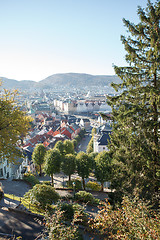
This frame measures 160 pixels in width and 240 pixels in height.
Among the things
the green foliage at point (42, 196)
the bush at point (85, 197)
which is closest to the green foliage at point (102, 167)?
the bush at point (85, 197)

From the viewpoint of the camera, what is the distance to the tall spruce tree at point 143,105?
974 centimetres

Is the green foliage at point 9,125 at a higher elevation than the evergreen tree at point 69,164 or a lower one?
higher

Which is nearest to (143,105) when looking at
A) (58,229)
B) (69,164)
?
(58,229)

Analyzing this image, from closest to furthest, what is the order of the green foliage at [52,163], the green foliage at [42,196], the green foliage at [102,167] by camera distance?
the green foliage at [42,196]
the green foliage at [102,167]
the green foliage at [52,163]

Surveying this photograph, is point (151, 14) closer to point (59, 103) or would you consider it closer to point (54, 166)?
point (54, 166)

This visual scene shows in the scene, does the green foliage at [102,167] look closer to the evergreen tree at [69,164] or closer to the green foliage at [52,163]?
the evergreen tree at [69,164]

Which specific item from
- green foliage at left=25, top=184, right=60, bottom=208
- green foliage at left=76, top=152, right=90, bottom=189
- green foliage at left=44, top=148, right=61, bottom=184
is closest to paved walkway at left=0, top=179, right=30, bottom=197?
green foliage at left=44, top=148, right=61, bottom=184

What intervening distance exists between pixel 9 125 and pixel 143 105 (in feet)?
28.2

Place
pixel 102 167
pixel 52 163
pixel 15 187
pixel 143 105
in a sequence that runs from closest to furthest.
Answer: pixel 143 105, pixel 15 187, pixel 102 167, pixel 52 163

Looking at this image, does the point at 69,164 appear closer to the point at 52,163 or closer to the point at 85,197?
the point at 52,163

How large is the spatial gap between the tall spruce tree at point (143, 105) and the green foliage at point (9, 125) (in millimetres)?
6918

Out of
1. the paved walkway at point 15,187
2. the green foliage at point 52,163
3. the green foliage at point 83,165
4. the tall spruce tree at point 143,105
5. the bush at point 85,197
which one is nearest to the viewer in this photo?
the tall spruce tree at point 143,105

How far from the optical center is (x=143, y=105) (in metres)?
10.3

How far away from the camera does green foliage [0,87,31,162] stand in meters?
12.0
